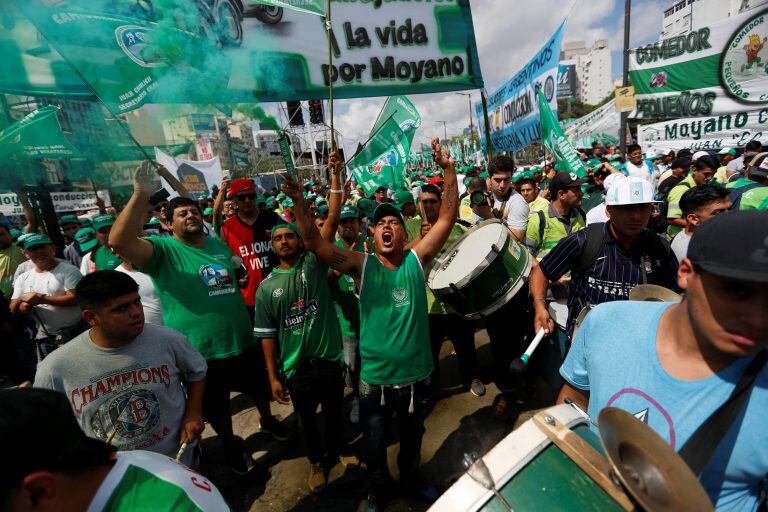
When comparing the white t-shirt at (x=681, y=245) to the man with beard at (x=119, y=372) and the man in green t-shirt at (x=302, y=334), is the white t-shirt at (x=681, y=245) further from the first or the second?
the man with beard at (x=119, y=372)

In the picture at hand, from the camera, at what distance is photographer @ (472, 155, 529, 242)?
430 centimetres

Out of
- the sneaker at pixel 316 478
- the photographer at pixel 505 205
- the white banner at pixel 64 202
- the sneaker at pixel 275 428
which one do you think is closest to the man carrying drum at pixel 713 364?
the sneaker at pixel 316 478

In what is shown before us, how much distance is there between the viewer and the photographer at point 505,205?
430 cm

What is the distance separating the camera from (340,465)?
3172 millimetres

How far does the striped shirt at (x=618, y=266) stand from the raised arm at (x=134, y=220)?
2.90m

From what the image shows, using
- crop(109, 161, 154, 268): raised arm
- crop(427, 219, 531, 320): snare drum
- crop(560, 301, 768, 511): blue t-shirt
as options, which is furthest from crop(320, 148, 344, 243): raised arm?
crop(560, 301, 768, 511): blue t-shirt

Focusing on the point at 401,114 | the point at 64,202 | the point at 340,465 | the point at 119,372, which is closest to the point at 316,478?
the point at 340,465

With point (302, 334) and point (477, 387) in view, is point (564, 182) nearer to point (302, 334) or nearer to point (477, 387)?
point (477, 387)

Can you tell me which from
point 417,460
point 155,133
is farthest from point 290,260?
point 417,460

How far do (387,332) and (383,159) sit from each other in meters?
5.24

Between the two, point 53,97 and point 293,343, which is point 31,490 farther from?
point 53,97

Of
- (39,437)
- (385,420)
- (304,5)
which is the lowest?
(385,420)

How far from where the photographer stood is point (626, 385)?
4.05ft

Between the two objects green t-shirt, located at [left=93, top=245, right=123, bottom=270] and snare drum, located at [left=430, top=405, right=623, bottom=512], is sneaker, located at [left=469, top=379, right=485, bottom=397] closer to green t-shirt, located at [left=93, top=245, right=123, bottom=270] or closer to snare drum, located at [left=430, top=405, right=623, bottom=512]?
snare drum, located at [left=430, top=405, right=623, bottom=512]
